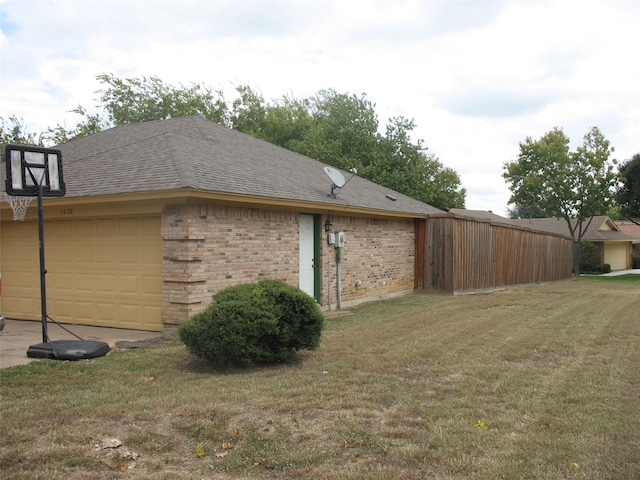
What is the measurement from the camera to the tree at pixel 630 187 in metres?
34.4

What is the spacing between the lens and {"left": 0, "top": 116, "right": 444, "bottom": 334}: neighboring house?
9406 mm

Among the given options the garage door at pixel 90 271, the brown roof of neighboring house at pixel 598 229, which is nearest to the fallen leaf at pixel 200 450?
the garage door at pixel 90 271

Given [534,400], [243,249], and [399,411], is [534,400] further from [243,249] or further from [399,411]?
[243,249]

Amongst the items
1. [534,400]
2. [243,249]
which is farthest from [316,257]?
[534,400]

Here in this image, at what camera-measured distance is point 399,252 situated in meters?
17.1

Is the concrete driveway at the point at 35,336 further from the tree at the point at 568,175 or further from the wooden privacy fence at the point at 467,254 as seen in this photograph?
the tree at the point at 568,175

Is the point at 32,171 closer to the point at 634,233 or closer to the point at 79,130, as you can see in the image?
the point at 79,130

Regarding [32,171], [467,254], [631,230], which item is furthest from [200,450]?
Answer: [631,230]

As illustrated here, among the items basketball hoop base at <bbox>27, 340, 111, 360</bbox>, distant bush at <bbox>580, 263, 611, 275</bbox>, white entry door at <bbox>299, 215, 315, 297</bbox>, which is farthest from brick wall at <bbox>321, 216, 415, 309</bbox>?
distant bush at <bbox>580, 263, 611, 275</bbox>

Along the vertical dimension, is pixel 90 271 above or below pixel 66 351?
above

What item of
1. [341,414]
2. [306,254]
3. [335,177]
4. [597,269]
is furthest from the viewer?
[597,269]

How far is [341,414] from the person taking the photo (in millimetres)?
4965

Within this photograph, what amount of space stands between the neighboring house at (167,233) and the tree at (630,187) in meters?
27.2

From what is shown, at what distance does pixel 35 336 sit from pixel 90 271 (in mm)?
1716
